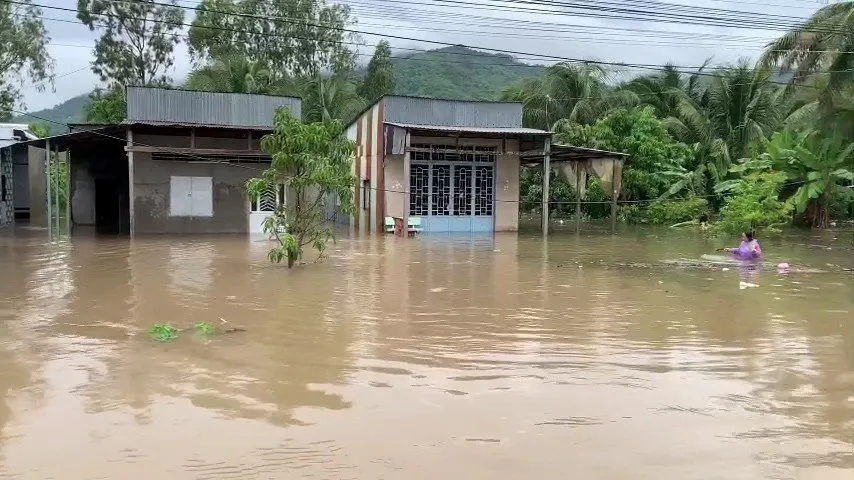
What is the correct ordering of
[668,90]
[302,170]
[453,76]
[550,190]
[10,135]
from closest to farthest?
[302,170] → [10,135] → [550,190] → [668,90] → [453,76]

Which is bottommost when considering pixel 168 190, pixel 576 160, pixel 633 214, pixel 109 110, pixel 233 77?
pixel 633 214

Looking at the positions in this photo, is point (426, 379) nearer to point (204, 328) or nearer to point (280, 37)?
point (204, 328)

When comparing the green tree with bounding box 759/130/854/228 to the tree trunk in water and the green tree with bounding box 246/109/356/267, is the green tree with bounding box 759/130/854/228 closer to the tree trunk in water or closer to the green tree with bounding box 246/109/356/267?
the tree trunk in water

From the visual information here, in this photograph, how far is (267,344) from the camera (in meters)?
6.75

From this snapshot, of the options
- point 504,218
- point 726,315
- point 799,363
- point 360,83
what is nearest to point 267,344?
point 799,363

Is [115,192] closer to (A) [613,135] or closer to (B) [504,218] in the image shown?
(B) [504,218]

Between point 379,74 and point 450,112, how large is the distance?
2012 centimetres

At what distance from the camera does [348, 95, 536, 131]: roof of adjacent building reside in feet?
72.7

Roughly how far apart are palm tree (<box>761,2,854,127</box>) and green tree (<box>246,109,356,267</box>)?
38.4 feet

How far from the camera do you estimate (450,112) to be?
2303cm

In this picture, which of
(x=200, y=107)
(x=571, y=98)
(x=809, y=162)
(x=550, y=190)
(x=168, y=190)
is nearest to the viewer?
(x=168, y=190)

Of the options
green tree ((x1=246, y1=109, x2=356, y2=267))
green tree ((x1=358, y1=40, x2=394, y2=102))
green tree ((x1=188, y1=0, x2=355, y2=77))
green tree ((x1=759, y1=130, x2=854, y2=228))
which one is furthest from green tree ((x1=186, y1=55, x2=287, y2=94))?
green tree ((x1=246, y1=109, x2=356, y2=267))

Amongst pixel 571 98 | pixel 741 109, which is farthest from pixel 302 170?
pixel 741 109

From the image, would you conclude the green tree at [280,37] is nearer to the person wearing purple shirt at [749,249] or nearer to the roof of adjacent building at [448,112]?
the roof of adjacent building at [448,112]
